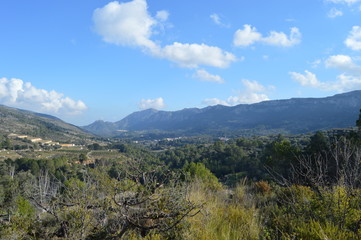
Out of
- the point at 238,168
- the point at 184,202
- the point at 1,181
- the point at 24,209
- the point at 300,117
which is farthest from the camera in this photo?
the point at 300,117

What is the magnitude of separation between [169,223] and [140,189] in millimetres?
843

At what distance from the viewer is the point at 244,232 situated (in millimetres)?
3602

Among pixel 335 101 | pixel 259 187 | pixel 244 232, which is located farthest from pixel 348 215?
pixel 335 101

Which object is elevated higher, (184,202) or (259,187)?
(184,202)

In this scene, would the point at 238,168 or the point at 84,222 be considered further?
the point at 238,168

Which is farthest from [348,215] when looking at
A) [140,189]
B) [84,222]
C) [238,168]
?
[238,168]

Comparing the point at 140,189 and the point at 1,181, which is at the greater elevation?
the point at 140,189

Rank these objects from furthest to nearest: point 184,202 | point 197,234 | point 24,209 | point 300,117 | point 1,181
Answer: point 300,117, point 1,181, point 24,209, point 184,202, point 197,234

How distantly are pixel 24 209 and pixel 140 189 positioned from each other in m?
22.8

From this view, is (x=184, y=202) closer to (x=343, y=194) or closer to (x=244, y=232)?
(x=244, y=232)

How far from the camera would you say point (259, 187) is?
10758 mm

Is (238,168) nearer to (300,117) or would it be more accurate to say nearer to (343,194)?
(343,194)

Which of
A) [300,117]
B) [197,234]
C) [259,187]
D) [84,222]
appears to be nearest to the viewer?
[197,234]

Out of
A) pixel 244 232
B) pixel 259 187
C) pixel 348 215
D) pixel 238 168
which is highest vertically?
pixel 348 215
